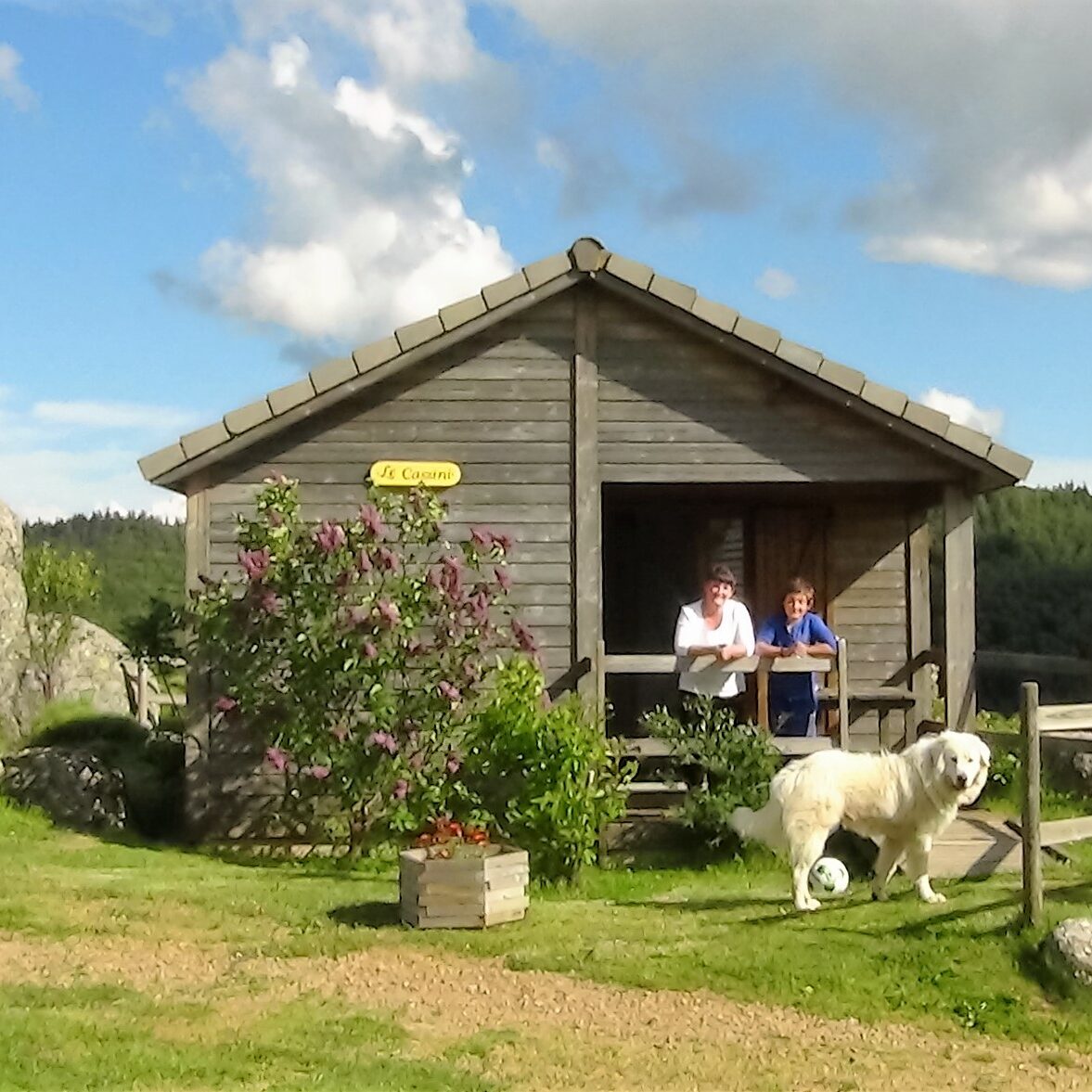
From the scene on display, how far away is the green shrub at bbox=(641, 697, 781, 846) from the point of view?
1041 centimetres

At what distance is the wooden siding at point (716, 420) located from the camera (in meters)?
11.8

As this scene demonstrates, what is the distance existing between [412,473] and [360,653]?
1751 millimetres

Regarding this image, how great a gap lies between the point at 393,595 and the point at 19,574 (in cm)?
862

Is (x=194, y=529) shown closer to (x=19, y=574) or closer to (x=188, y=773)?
(x=188, y=773)

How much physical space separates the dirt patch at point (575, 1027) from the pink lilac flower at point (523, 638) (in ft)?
11.1

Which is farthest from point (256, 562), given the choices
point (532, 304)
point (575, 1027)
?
point (575, 1027)

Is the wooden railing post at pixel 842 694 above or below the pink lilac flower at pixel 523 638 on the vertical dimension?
below

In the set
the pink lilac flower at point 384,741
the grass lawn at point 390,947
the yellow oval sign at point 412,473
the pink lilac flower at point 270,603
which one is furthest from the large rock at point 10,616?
the pink lilac flower at point 384,741

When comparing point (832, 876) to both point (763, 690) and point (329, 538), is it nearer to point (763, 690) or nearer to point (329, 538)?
point (763, 690)

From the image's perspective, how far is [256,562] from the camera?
10.8 meters

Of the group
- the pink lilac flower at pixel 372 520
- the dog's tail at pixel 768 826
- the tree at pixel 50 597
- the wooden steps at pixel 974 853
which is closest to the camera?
the dog's tail at pixel 768 826

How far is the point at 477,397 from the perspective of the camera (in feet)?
38.9

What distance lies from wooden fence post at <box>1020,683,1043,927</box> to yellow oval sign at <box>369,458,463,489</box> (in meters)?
5.18

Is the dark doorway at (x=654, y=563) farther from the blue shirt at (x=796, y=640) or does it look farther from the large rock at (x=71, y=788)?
the large rock at (x=71, y=788)
